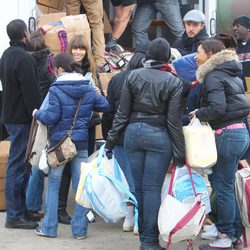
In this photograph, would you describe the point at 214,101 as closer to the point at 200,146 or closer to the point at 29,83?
the point at 200,146

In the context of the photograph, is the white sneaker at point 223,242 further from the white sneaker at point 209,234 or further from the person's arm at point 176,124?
the person's arm at point 176,124

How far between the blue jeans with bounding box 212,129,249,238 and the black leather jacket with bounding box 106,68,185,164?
0.35 metres

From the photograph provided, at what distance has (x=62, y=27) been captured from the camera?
7375 mm

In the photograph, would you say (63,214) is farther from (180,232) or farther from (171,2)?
(171,2)

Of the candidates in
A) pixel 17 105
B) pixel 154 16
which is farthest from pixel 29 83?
pixel 154 16

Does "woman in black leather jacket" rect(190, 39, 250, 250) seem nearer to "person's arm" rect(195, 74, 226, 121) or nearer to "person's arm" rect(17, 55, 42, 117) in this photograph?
"person's arm" rect(195, 74, 226, 121)

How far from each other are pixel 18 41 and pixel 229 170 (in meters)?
2.19

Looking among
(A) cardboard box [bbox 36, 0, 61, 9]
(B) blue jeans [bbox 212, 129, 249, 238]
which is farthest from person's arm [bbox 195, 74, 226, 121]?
(A) cardboard box [bbox 36, 0, 61, 9]

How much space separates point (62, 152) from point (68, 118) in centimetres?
29

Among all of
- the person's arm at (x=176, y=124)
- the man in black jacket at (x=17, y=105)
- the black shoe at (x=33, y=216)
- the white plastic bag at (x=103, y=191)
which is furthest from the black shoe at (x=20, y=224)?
the person's arm at (x=176, y=124)

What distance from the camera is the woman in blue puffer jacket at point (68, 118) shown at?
571 centimetres

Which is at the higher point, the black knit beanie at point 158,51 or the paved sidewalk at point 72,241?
the black knit beanie at point 158,51

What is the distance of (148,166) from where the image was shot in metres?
5.19

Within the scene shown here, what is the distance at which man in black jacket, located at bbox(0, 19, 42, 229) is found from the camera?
19.6 ft
